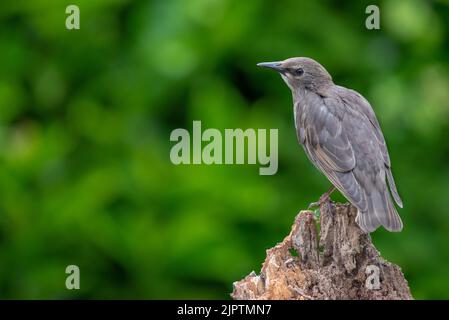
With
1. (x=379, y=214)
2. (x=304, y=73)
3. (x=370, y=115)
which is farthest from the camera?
(x=304, y=73)

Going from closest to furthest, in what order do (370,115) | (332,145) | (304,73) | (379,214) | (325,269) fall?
(325,269)
(379,214)
(332,145)
(370,115)
(304,73)

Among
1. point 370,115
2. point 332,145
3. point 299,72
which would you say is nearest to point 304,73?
point 299,72

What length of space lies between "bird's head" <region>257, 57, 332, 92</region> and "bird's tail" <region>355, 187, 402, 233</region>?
1.23m

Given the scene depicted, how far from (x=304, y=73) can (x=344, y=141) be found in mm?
871

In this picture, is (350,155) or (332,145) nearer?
(350,155)

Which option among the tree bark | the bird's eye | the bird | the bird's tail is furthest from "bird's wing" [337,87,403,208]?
the tree bark

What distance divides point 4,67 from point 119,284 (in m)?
2.38

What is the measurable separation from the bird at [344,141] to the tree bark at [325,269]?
15.1 inches

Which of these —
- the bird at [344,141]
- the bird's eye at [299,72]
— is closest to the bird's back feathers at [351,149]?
the bird at [344,141]

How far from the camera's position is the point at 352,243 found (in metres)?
6.56

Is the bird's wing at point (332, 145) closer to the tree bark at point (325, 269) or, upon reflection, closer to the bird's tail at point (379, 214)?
the bird's tail at point (379, 214)

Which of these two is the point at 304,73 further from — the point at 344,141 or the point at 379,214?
the point at 379,214

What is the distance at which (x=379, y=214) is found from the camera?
278 inches

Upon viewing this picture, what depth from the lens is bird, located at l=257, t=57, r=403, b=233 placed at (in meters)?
7.29
